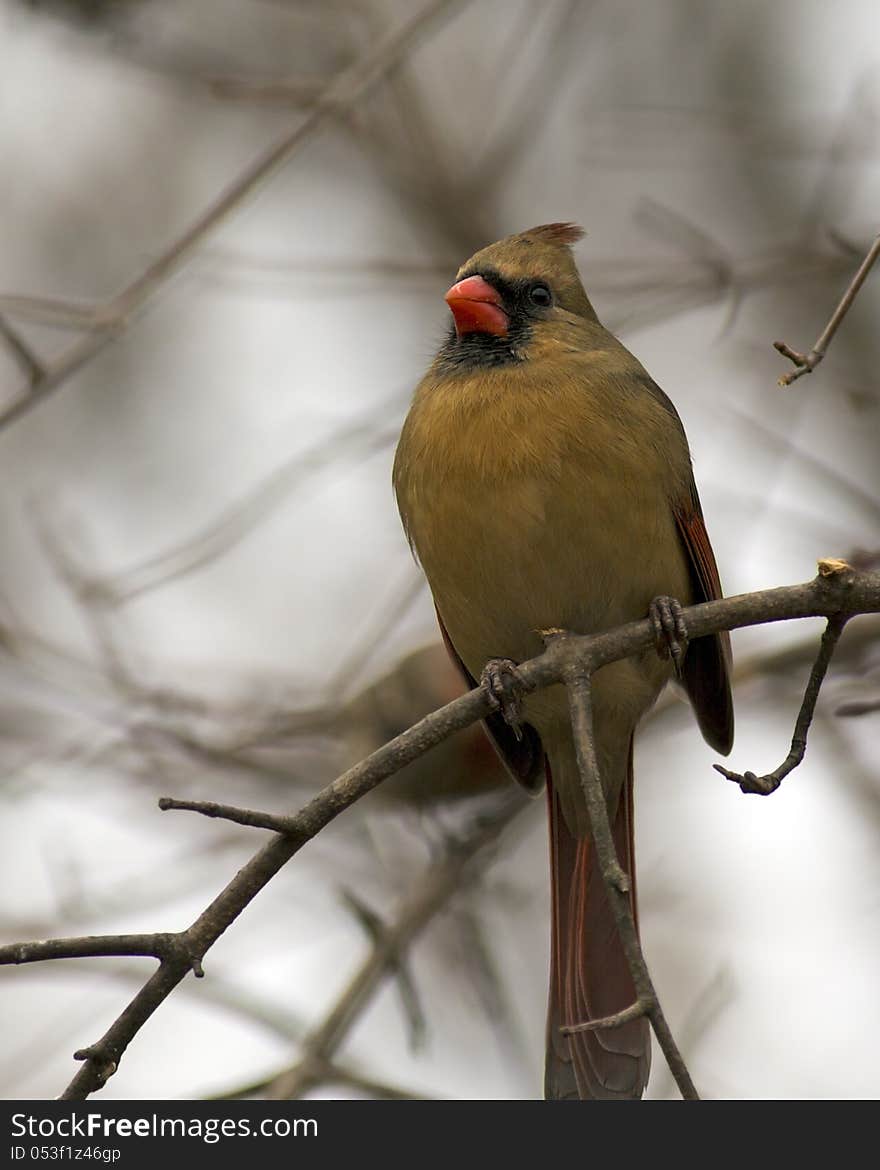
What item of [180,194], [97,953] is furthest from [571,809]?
[180,194]

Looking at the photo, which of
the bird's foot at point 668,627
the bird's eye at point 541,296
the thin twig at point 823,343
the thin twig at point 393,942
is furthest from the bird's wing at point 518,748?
the thin twig at point 823,343

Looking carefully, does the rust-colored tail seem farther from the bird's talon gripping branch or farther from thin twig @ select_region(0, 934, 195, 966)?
thin twig @ select_region(0, 934, 195, 966)

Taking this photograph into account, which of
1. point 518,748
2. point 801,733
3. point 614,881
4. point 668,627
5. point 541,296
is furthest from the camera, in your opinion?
point 518,748

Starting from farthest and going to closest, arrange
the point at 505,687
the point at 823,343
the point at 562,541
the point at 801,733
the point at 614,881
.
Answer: the point at 562,541
the point at 505,687
the point at 801,733
the point at 823,343
the point at 614,881

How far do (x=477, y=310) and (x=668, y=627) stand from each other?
3.50ft

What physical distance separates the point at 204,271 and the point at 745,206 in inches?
101

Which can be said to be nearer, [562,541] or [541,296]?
[562,541]

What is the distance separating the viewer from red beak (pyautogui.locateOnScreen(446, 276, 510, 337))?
3.77m

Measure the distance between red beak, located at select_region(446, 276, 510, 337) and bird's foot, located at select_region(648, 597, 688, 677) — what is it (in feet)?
2.70

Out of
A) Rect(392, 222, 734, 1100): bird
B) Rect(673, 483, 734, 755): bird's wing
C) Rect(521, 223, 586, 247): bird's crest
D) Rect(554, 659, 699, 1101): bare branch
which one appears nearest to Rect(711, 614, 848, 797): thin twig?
Rect(554, 659, 699, 1101): bare branch

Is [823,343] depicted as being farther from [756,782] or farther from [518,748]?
[518,748]

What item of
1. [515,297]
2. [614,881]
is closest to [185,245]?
[515,297]

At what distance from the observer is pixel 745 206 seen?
685cm

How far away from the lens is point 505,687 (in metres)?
3.23
